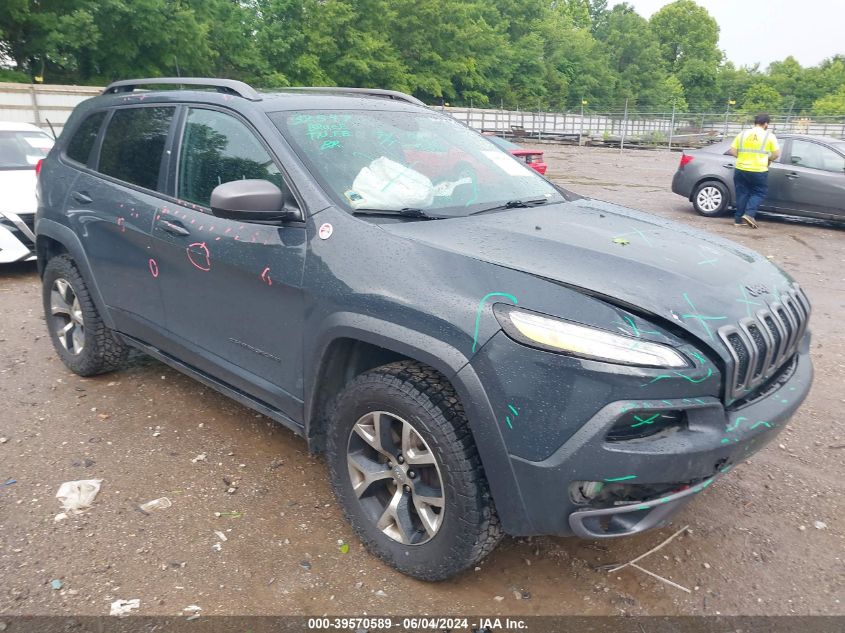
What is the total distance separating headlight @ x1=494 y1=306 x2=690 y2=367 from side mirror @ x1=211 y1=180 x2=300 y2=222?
1163 millimetres

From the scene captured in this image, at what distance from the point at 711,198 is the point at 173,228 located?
10.9 meters

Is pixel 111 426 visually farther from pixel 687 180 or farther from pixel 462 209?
pixel 687 180

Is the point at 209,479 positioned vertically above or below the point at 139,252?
below

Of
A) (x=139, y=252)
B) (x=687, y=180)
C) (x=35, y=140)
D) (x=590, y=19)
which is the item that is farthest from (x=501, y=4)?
(x=139, y=252)

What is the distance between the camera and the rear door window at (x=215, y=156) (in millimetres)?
3113

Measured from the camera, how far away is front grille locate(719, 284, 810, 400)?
7.62 ft

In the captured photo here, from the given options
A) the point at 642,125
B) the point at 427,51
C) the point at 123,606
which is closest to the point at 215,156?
the point at 123,606

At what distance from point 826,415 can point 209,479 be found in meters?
3.73

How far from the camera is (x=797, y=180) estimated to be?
10.9 m

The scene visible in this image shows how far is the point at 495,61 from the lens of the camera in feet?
206

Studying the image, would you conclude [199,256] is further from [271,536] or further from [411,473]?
[411,473]

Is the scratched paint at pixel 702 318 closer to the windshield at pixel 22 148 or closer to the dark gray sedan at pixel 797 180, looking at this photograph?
the windshield at pixel 22 148

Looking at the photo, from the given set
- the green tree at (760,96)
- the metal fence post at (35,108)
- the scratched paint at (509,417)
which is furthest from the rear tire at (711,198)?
the green tree at (760,96)

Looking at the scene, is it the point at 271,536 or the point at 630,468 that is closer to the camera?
the point at 630,468
